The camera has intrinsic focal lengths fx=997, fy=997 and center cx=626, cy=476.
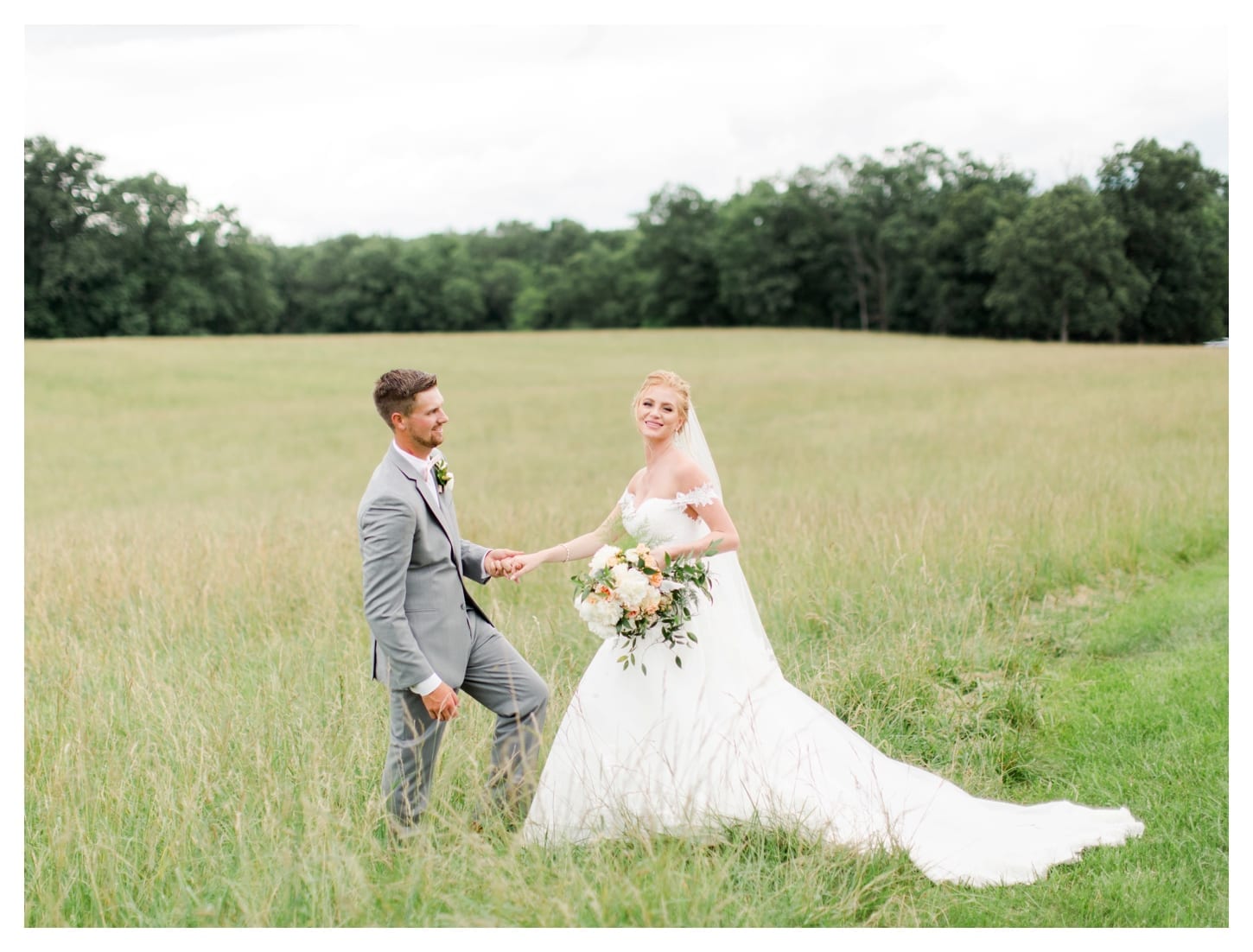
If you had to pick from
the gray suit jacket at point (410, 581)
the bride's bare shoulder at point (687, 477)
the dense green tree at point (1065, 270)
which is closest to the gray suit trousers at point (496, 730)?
the gray suit jacket at point (410, 581)

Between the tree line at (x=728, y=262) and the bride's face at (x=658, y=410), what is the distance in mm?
39176

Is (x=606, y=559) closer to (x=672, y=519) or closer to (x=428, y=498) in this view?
(x=672, y=519)

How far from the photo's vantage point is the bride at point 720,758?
14.7 feet

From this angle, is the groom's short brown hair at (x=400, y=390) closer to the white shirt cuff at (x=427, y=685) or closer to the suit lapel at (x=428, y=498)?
the suit lapel at (x=428, y=498)

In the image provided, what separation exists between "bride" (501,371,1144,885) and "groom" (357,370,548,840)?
25 centimetres

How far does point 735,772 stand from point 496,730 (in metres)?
1.16

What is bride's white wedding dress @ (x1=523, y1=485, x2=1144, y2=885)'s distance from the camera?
448cm

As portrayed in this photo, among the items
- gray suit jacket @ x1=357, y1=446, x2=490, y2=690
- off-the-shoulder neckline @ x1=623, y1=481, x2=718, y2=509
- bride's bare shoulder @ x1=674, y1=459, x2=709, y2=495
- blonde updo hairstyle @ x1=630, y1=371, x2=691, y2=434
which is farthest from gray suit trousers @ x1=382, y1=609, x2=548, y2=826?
blonde updo hairstyle @ x1=630, y1=371, x2=691, y2=434

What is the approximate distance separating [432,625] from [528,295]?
6611 cm

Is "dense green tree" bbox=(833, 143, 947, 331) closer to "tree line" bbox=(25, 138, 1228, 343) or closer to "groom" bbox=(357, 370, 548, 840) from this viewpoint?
"tree line" bbox=(25, 138, 1228, 343)

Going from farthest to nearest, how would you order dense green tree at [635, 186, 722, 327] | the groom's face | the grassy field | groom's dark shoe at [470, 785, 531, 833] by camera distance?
dense green tree at [635, 186, 722, 327], groom's dark shoe at [470, 785, 531, 833], the groom's face, the grassy field

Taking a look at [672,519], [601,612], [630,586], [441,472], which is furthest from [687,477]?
[441,472]

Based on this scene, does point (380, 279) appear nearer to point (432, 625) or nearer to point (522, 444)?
point (522, 444)
